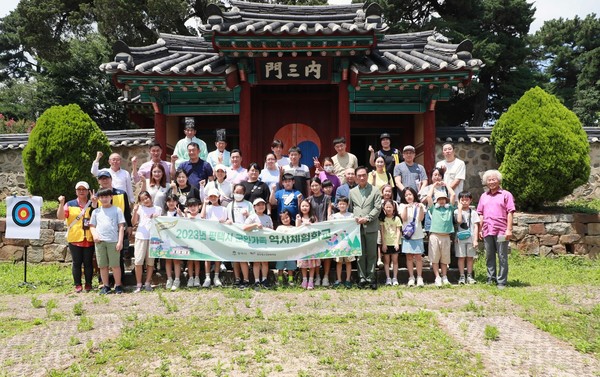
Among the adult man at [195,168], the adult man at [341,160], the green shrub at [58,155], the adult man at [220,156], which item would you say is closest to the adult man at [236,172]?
the adult man at [195,168]

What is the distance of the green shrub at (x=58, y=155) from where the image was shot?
9.86 meters

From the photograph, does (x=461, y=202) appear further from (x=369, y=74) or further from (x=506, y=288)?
(x=369, y=74)

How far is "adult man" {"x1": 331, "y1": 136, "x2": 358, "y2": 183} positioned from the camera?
787 cm

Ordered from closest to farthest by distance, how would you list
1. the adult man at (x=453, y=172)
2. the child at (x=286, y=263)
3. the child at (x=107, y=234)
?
the child at (x=107, y=234), the child at (x=286, y=263), the adult man at (x=453, y=172)

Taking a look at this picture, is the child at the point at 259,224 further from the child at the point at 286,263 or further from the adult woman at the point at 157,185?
the adult woman at the point at 157,185

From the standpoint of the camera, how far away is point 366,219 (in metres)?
6.83

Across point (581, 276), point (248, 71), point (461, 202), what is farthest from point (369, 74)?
point (581, 276)

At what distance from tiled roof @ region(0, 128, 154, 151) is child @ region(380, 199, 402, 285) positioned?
700cm

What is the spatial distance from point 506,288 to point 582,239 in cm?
417

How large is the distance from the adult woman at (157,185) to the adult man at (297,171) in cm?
192

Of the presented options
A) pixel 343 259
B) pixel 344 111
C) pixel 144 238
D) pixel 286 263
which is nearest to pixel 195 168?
pixel 144 238

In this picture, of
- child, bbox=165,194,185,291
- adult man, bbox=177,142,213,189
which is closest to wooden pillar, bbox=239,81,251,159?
adult man, bbox=177,142,213,189

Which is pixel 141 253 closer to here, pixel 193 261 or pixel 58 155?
pixel 193 261

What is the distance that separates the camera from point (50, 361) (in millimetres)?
4305
